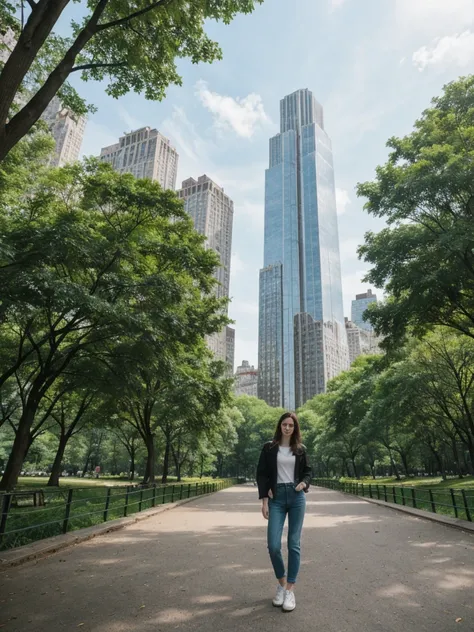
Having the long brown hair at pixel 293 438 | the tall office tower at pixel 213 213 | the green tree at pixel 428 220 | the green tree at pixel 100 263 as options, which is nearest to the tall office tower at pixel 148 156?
the tall office tower at pixel 213 213

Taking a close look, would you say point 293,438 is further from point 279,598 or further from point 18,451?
point 18,451

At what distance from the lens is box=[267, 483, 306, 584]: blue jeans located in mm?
4188

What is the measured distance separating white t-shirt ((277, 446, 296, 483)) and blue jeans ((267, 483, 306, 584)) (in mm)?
62

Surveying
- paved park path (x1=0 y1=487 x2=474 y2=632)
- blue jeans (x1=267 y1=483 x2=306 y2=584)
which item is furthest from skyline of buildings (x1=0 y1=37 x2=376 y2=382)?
blue jeans (x1=267 y1=483 x2=306 y2=584)

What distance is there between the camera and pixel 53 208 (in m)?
15.6

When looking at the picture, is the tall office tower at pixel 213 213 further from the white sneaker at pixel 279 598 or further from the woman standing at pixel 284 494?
the white sneaker at pixel 279 598

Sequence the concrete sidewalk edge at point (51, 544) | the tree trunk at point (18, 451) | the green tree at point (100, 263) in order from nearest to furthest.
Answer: the concrete sidewalk edge at point (51, 544), the green tree at point (100, 263), the tree trunk at point (18, 451)

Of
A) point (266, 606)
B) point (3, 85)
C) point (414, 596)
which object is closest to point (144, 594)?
point (266, 606)

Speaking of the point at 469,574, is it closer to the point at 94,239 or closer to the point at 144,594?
the point at 144,594

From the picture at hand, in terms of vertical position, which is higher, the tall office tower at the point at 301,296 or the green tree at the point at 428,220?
the tall office tower at the point at 301,296

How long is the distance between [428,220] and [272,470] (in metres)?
15.1

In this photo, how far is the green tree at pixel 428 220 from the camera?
13.8 m

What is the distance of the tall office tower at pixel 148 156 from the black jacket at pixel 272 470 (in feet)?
287

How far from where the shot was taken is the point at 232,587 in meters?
4.93
